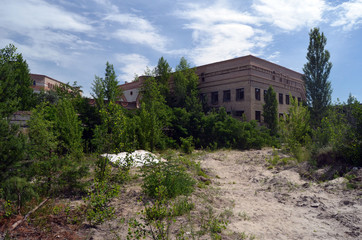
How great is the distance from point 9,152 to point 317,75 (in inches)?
1054

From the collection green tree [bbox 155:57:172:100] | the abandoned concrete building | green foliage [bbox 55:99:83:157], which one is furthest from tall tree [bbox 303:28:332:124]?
green foliage [bbox 55:99:83:157]

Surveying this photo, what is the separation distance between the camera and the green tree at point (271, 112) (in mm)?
25672

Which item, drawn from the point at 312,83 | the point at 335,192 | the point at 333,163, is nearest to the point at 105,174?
the point at 335,192

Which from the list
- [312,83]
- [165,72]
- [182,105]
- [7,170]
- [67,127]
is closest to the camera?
[7,170]

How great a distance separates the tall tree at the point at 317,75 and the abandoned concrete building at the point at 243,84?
8.73 ft

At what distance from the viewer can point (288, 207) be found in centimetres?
675

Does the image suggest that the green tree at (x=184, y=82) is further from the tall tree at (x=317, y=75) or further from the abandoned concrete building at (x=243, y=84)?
the tall tree at (x=317, y=75)

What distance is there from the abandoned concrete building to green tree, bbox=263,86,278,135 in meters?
1.33

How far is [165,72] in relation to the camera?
3047cm

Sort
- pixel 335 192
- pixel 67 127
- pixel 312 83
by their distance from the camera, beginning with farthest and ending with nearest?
1. pixel 312 83
2. pixel 67 127
3. pixel 335 192

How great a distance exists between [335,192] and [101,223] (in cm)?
681

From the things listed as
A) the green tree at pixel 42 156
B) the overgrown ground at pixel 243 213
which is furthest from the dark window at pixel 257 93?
the green tree at pixel 42 156

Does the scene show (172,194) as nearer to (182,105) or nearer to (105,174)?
(105,174)

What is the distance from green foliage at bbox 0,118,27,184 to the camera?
16.8 feet
